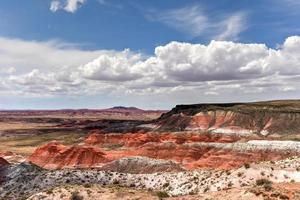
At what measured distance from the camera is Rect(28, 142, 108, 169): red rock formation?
102750 mm

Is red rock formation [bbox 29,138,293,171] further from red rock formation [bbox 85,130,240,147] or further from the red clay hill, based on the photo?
red rock formation [bbox 85,130,240,147]

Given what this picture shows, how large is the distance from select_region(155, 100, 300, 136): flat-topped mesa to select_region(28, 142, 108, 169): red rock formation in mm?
53191

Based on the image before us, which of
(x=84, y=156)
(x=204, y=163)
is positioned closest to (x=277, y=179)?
(x=204, y=163)

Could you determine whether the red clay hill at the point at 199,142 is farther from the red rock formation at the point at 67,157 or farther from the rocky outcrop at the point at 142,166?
the rocky outcrop at the point at 142,166

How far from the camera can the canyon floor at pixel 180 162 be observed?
38.3 meters

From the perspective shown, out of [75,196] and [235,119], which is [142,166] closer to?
[75,196]

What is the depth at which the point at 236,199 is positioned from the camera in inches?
1140

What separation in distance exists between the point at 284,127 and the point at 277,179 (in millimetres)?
97270

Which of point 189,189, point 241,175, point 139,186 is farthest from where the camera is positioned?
point 139,186

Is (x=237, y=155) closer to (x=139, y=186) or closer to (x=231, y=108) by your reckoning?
(x=139, y=186)

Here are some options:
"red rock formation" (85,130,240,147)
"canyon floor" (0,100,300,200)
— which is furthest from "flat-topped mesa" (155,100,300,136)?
"red rock formation" (85,130,240,147)

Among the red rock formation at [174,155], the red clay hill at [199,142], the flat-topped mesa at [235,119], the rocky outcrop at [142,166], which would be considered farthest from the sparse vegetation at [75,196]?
the flat-topped mesa at [235,119]

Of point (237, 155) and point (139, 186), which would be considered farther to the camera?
point (237, 155)

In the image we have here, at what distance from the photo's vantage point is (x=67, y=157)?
351ft
